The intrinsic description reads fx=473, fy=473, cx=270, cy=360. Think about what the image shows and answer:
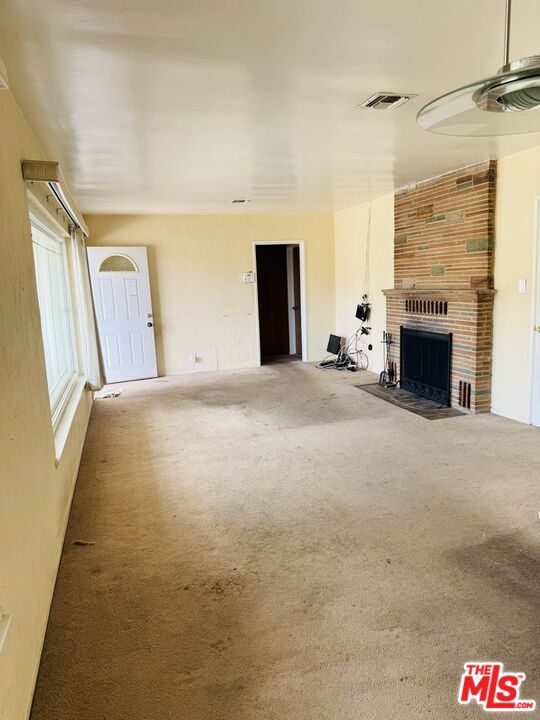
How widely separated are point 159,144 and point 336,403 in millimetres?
3268

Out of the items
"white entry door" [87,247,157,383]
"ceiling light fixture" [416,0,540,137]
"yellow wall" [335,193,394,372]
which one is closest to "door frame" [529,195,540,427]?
"yellow wall" [335,193,394,372]

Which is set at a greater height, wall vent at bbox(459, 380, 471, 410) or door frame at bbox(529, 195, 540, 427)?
door frame at bbox(529, 195, 540, 427)

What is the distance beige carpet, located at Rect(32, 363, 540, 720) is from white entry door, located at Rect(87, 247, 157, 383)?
116 inches

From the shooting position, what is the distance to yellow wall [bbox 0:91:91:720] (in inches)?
61.0

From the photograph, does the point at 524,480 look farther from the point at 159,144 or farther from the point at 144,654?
the point at 159,144

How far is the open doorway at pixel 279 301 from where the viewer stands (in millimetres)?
8922

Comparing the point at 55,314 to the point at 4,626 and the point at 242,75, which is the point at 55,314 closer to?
the point at 242,75

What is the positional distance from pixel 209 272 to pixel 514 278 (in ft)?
14.7

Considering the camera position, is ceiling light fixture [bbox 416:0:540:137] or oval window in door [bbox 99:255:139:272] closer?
ceiling light fixture [bbox 416:0:540:137]

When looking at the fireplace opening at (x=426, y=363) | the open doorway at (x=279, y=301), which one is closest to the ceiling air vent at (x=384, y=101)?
the fireplace opening at (x=426, y=363)

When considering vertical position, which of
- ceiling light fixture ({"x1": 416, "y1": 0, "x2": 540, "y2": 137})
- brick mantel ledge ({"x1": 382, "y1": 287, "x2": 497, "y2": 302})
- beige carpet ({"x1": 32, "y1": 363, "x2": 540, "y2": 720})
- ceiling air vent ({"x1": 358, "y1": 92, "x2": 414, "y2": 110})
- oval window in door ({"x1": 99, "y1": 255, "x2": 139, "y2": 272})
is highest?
ceiling air vent ({"x1": 358, "y1": 92, "x2": 414, "y2": 110})

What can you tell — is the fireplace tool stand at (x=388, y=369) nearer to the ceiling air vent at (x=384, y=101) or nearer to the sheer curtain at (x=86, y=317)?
the sheer curtain at (x=86, y=317)

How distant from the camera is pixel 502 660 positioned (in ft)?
5.73

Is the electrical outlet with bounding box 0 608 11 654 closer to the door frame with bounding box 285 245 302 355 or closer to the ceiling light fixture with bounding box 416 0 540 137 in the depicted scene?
the ceiling light fixture with bounding box 416 0 540 137
